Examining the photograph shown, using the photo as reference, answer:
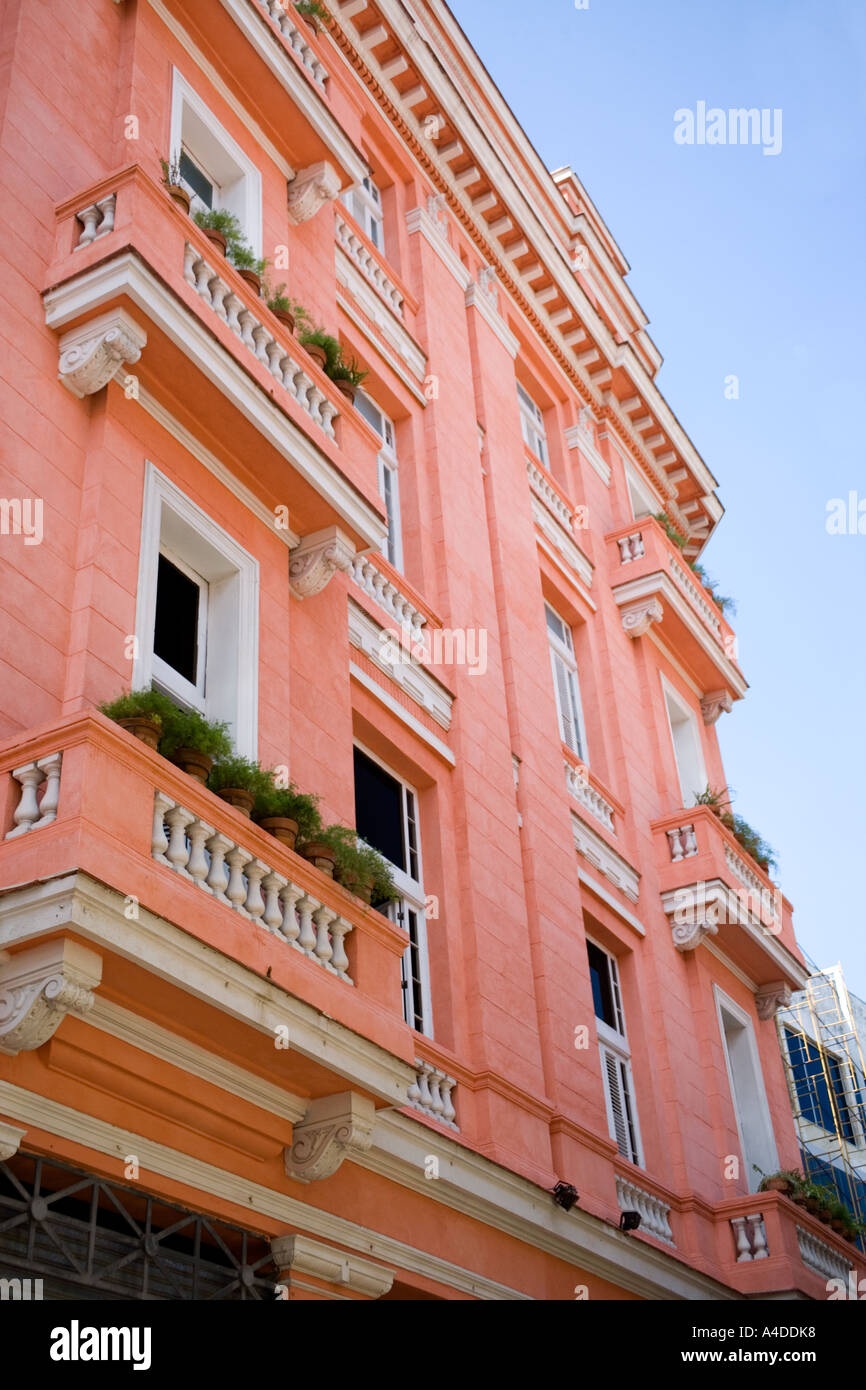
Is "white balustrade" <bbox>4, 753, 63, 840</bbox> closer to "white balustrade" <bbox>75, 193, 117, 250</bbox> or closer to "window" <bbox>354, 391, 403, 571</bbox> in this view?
"white balustrade" <bbox>75, 193, 117, 250</bbox>

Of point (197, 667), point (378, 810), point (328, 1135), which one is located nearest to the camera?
point (328, 1135)

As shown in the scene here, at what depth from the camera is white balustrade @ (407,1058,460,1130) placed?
508 inches

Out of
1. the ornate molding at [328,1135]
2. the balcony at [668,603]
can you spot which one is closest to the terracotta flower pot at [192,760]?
the ornate molding at [328,1135]

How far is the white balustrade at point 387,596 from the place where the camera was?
15328mm

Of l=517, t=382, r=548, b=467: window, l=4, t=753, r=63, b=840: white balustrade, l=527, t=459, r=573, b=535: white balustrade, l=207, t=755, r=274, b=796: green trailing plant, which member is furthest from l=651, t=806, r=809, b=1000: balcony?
l=4, t=753, r=63, b=840: white balustrade

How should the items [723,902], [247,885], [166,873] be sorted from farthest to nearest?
[723,902] < [247,885] < [166,873]

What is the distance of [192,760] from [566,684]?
1215 cm

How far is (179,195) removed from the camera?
1220cm

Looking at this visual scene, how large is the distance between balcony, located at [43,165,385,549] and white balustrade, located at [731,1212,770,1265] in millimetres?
10145

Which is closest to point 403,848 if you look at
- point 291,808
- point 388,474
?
point 291,808

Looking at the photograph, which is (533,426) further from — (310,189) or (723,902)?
(310,189)
